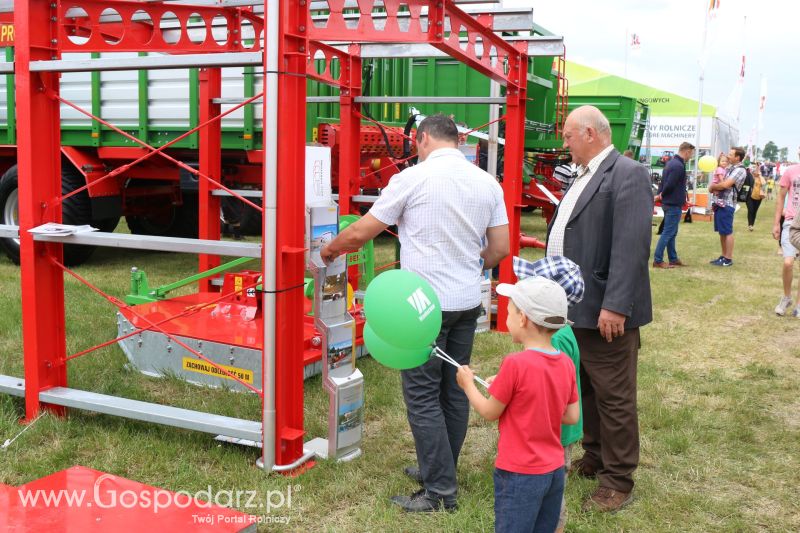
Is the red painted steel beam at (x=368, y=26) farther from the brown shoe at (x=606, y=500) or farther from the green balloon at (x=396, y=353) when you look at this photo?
the brown shoe at (x=606, y=500)

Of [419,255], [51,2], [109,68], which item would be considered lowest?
[419,255]

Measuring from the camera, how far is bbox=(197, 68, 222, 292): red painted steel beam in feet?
20.9

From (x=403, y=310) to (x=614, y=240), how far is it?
1.09m

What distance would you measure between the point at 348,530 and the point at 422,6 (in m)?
2.89

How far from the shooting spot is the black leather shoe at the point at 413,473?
3.66 meters

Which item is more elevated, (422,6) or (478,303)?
(422,6)

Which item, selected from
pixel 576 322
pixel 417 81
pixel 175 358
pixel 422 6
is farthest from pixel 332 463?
pixel 417 81

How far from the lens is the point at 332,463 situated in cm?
377

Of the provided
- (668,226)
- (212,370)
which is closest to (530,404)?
(212,370)

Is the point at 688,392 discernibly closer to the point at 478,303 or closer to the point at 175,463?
the point at 478,303

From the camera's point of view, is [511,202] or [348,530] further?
[511,202]

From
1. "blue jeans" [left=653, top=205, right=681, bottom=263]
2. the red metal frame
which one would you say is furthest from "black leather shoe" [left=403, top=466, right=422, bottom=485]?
"blue jeans" [left=653, top=205, right=681, bottom=263]

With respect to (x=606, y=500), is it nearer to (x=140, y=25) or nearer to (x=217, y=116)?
(x=217, y=116)

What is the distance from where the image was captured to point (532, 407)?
2400 mm
